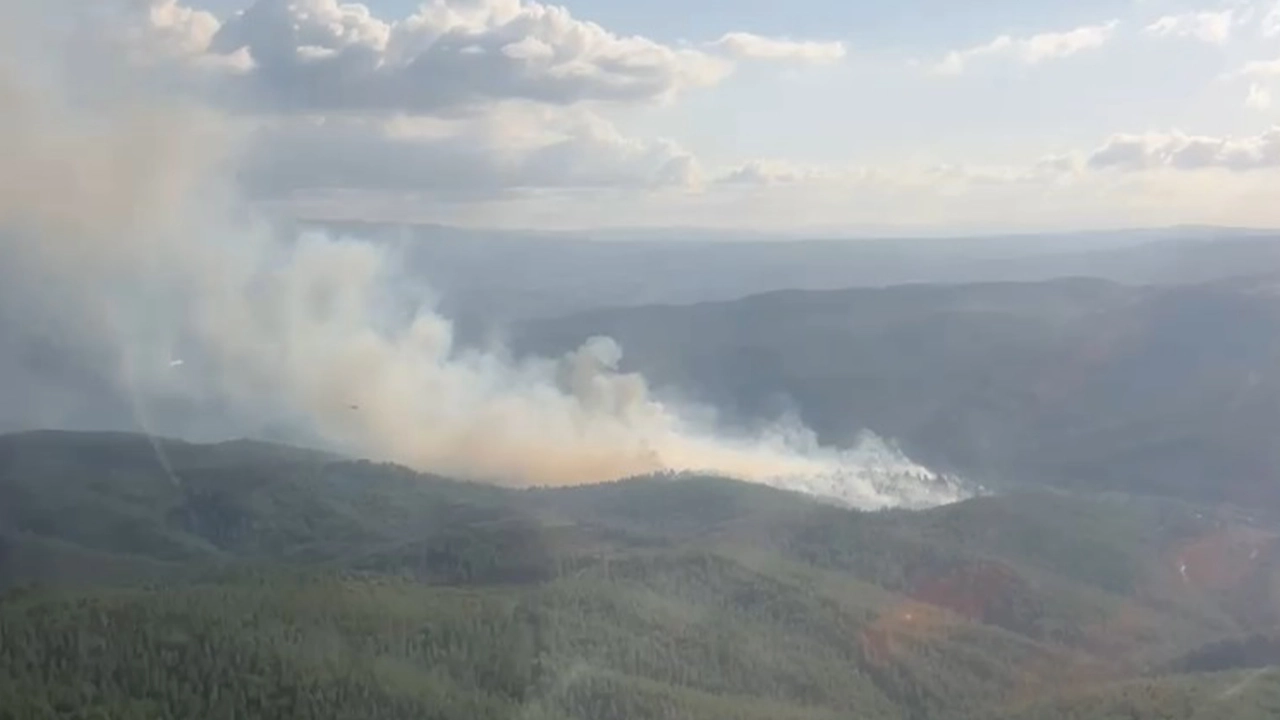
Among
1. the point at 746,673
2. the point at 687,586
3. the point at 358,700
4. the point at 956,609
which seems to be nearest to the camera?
the point at 358,700

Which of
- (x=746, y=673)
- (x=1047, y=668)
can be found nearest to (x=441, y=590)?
(x=746, y=673)

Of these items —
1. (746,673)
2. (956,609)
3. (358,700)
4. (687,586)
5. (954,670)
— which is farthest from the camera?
(956,609)

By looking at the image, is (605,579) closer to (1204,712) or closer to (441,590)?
(441,590)

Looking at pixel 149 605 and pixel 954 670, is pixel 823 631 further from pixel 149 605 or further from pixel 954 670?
pixel 149 605

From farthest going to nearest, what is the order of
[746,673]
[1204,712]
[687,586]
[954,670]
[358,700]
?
[687,586] → [954,670] → [746,673] → [1204,712] → [358,700]

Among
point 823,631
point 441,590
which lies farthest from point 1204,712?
point 441,590

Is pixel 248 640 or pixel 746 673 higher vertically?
pixel 248 640

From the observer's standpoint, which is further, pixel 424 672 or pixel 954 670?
pixel 954 670

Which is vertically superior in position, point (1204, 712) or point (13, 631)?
point (13, 631)

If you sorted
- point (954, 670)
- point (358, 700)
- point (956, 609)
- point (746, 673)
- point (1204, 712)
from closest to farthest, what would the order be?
point (358, 700) → point (1204, 712) → point (746, 673) → point (954, 670) → point (956, 609)
